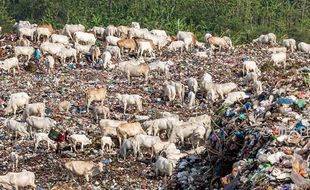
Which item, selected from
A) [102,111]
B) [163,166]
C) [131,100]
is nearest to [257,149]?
Result: [163,166]

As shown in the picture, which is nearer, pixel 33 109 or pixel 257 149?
pixel 257 149

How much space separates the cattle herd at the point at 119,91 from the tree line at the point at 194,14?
64.3ft

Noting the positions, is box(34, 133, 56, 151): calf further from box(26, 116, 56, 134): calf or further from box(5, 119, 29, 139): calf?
box(26, 116, 56, 134): calf

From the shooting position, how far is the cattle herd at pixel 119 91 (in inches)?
581

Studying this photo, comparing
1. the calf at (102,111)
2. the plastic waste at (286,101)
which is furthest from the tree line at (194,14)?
the plastic waste at (286,101)

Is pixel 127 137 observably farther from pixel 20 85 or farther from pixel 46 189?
pixel 20 85

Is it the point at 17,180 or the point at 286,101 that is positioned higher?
the point at 286,101

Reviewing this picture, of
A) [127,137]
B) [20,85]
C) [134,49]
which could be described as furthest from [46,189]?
[134,49]

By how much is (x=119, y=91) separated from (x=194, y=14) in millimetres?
30284

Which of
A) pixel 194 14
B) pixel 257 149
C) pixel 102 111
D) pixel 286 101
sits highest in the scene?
pixel 286 101

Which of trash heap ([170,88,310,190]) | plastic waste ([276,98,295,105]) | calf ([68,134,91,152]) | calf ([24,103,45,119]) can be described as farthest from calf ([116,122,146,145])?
plastic waste ([276,98,295,105])

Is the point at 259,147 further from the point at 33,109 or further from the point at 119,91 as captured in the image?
the point at 119,91

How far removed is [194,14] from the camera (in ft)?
162

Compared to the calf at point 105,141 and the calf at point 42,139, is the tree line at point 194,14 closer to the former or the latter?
the calf at point 42,139
